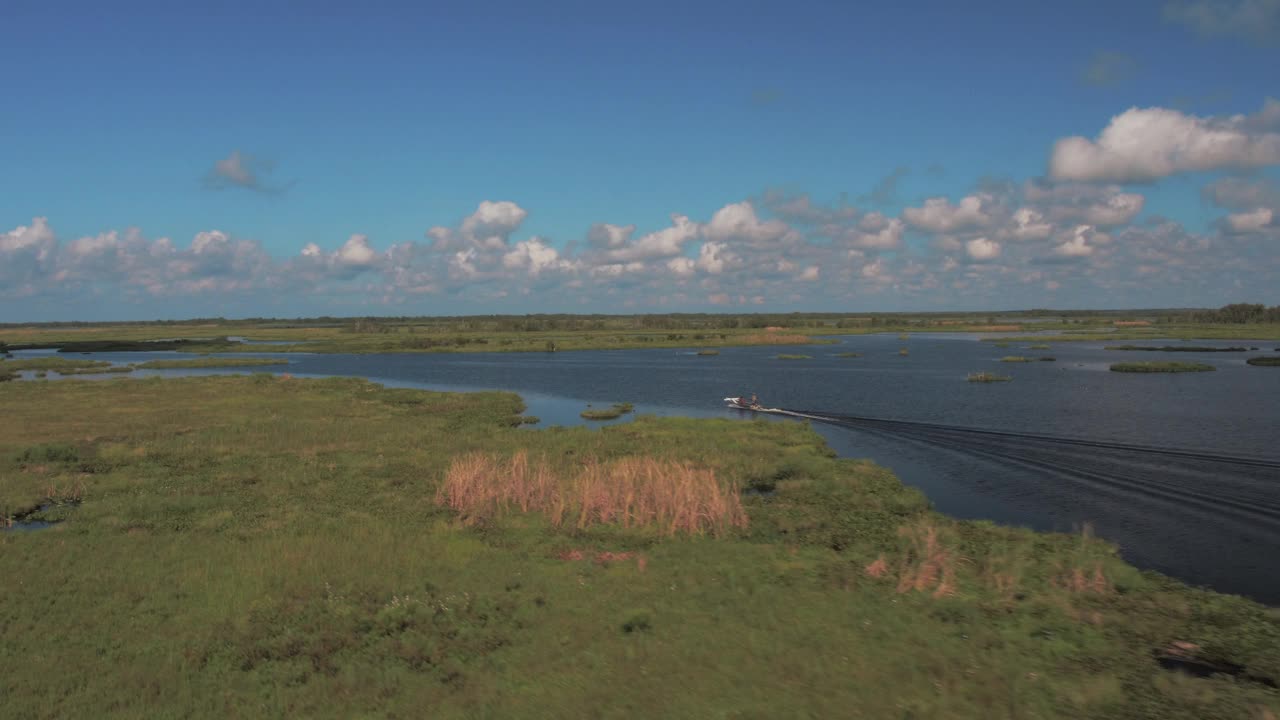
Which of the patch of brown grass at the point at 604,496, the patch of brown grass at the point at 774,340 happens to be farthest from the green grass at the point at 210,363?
the patch of brown grass at the point at 604,496

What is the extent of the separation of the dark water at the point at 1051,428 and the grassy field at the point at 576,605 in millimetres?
4352

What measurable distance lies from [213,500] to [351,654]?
608 inches

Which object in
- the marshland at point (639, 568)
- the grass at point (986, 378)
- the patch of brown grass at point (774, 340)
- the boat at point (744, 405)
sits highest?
the patch of brown grass at point (774, 340)

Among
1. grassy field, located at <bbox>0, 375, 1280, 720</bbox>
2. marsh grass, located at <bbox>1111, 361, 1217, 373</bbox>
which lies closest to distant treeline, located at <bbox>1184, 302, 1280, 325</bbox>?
marsh grass, located at <bbox>1111, 361, 1217, 373</bbox>

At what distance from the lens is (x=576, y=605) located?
16766 millimetres

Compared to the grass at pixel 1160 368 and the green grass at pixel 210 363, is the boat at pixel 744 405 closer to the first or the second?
the grass at pixel 1160 368

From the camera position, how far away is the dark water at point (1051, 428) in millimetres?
24562

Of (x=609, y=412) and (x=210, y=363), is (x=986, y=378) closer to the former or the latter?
(x=609, y=412)

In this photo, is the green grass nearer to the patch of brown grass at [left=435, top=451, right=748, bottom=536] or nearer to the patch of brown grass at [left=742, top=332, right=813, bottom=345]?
the patch of brown grass at [left=742, top=332, right=813, bottom=345]

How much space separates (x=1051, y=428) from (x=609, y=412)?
2844 centimetres

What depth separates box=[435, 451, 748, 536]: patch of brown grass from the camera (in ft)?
76.1

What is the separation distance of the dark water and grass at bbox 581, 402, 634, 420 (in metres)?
1.39

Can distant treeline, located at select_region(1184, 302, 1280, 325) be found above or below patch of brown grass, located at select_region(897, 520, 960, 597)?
above

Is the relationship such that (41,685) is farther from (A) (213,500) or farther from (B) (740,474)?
(B) (740,474)
